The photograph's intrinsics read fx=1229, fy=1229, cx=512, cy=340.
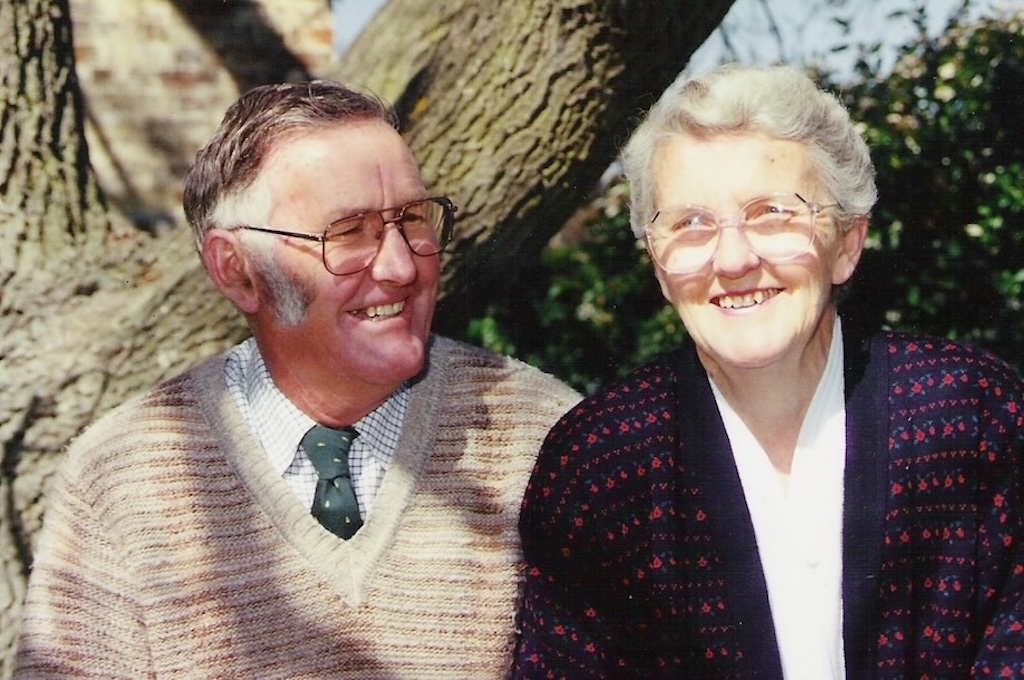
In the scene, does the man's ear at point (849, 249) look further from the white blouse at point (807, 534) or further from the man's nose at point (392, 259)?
the man's nose at point (392, 259)

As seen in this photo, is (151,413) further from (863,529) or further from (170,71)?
(170,71)

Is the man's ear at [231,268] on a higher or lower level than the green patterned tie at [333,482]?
higher

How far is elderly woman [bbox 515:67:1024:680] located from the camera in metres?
2.27

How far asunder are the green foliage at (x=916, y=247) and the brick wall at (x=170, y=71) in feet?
5.85

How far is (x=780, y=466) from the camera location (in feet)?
7.84

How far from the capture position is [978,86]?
15.5 ft

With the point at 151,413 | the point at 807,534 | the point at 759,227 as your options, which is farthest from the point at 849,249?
the point at 151,413

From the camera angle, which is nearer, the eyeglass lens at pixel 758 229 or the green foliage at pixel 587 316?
the eyeglass lens at pixel 758 229

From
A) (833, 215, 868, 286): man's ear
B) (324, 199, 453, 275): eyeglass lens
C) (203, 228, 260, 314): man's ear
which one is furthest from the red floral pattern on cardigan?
(203, 228, 260, 314): man's ear

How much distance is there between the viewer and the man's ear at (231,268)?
261 cm

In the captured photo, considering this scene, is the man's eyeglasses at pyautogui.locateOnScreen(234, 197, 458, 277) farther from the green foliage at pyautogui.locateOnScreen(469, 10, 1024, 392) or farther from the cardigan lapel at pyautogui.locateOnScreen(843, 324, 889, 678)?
the green foliage at pyautogui.locateOnScreen(469, 10, 1024, 392)

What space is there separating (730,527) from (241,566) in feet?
3.24

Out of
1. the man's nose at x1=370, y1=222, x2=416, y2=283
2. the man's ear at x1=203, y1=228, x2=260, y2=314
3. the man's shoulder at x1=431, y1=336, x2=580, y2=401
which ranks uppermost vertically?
the man's nose at x1=370, y1=222, x2=416, y2=283

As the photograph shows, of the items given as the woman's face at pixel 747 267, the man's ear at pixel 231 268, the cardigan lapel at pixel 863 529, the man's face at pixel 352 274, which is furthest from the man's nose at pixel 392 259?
the cardigan lapel at pixel 863 529
